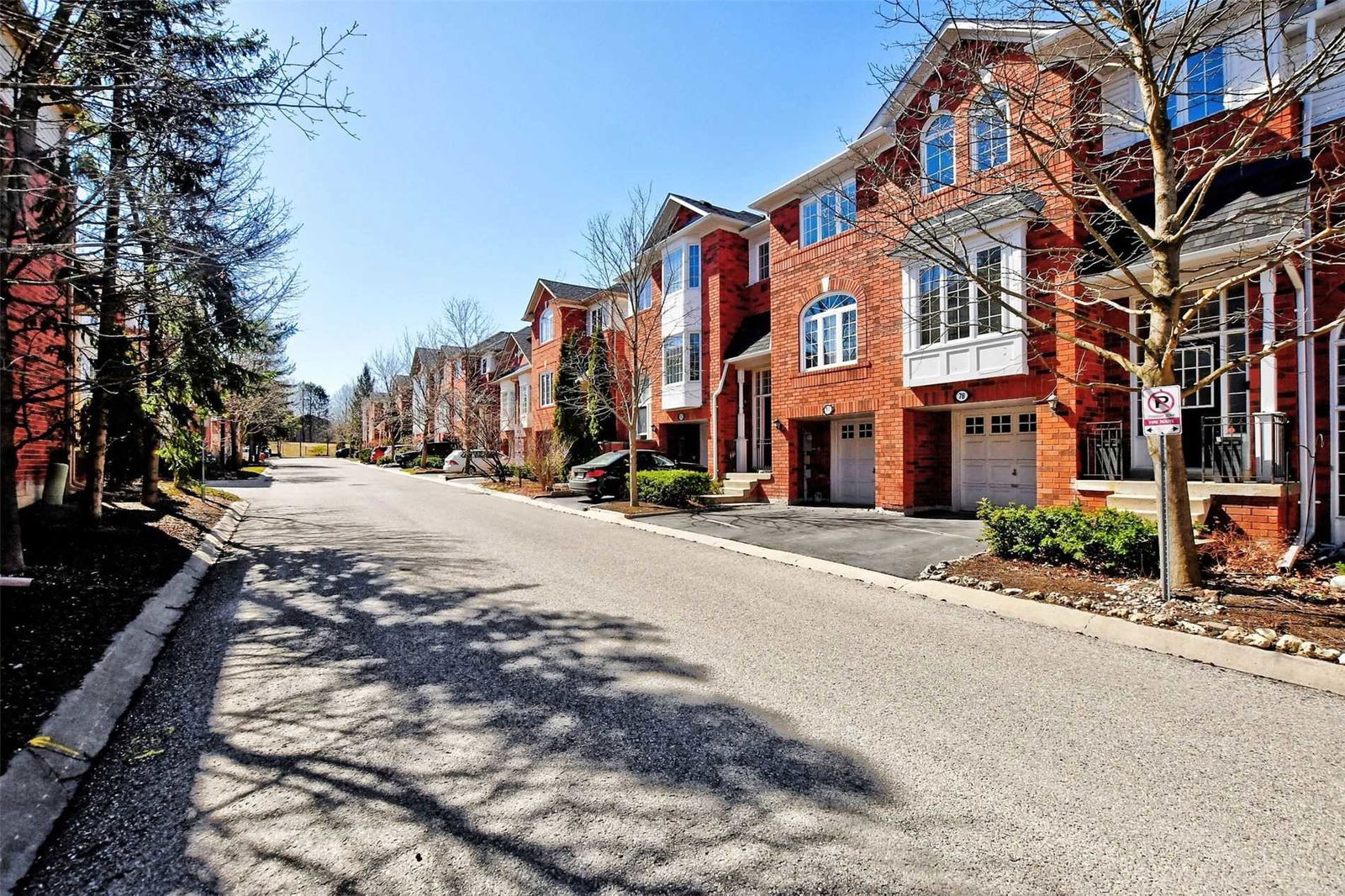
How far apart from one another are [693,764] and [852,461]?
14.7 m

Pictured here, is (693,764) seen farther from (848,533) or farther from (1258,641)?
(848,533)

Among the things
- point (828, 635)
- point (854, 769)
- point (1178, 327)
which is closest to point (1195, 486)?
point (1178, 327)

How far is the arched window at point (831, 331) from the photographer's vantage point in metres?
15.4

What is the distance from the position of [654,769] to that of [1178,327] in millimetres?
6770

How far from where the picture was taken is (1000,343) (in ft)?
39.7

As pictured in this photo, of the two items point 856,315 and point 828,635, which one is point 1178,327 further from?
point 856,315

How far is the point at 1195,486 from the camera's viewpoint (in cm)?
892

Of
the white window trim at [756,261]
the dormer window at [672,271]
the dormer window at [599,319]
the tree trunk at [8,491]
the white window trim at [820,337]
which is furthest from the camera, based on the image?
the dormer window at [599,319]

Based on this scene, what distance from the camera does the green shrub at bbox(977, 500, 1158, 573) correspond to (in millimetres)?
7234

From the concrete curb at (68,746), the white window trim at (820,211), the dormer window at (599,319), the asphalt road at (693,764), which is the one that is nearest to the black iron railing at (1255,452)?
the asphalt road at (693,764)

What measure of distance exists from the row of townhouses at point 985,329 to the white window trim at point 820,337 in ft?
0.20

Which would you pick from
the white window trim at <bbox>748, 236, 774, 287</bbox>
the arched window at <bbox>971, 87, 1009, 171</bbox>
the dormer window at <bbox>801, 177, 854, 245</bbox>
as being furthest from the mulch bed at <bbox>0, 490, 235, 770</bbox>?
the white window trim at <bbox>748, 236, 774, 287</bbox>

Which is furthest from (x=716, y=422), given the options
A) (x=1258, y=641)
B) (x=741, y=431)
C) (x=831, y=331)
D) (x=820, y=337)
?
(x=1258, y=641)

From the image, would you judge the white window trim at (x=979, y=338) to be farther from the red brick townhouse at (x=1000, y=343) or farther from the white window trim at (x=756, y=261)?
the white window trim at (x=756, y=261)
